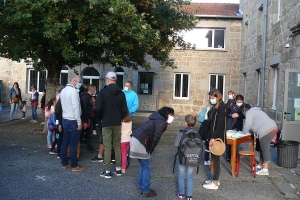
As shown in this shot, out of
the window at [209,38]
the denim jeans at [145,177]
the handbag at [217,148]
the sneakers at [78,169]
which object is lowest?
the sneakers at [78,169]

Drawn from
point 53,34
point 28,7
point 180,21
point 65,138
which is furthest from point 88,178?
point 180,21

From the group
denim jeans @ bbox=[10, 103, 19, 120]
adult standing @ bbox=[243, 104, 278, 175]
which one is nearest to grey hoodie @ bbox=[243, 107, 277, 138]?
adult standing @ bbox=[243, 104, 278, 175]

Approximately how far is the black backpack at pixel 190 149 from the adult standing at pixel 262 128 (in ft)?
7.77

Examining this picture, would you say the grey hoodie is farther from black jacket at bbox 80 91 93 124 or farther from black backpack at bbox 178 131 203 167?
black jacket at bbox 80 91 93 124

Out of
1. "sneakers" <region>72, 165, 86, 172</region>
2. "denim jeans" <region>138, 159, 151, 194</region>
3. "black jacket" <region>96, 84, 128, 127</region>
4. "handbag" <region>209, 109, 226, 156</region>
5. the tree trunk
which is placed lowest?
"sneakers" <region>72, 165, 86, 172</region>

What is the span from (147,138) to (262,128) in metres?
2.95

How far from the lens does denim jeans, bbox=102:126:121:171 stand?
6957mm

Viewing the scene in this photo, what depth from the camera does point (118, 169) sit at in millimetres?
7215

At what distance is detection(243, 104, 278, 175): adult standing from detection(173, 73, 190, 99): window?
15.6 metres

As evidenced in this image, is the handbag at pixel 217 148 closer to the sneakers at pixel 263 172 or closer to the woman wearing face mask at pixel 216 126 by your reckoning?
the woman wearing face mask at pixel 216 126

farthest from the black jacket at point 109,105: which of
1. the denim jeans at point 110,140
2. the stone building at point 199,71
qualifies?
the stone building at point 199,71

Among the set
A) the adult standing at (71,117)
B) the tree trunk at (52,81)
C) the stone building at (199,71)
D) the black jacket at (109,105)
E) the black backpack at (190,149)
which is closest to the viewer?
the black backpack at (190,149)

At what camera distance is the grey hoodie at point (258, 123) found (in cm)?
754

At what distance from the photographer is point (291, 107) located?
9477mm
